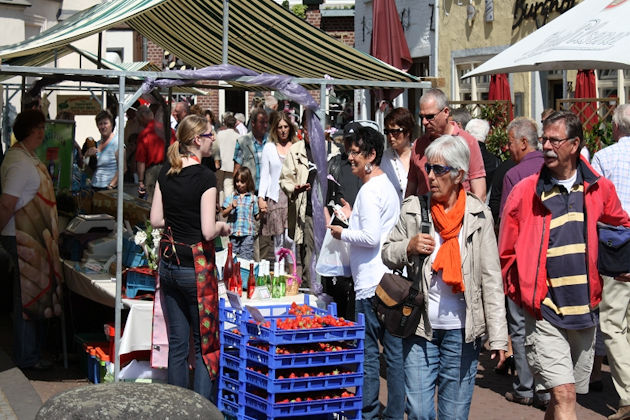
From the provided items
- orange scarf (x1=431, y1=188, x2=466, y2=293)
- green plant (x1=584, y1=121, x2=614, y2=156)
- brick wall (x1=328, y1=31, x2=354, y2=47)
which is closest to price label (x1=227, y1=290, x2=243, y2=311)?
orange scarf (x1=431, y1=188, x2=466, y2=293)

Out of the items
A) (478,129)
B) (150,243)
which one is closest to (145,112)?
(478,129)

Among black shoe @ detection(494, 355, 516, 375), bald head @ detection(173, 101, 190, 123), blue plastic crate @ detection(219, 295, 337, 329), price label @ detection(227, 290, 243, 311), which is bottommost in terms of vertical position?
black shoe @ detection(494, 355, 516, 375)

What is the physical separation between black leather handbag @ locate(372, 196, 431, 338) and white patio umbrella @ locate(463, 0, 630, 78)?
10.7ft

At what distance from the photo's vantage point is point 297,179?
12.0 meters

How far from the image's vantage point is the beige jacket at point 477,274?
18.9 ft

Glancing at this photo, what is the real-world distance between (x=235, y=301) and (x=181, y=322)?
0.38 m

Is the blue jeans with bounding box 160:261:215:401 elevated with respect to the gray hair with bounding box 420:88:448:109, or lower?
lower

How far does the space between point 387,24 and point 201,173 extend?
1094 cm

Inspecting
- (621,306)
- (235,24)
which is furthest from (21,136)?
(621,306)

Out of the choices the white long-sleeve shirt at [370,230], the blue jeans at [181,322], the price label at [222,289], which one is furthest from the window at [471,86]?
the blue jeans at [181,322]

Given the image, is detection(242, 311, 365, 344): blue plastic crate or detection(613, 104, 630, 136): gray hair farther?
detection(613, 104, 630, 136): gray hair

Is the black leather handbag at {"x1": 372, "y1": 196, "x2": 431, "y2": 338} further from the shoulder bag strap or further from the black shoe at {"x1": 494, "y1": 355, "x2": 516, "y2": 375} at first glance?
the black shoe at {"x1": 494, "y1": 355, "x2": 516, "y2": 375}

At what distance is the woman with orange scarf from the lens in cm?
577

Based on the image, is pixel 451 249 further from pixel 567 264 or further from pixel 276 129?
pixel 276 129
